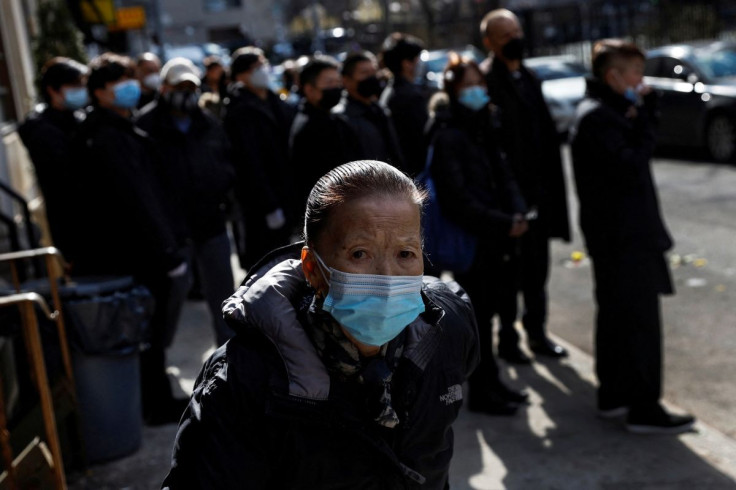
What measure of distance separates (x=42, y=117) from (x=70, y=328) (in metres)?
1.80

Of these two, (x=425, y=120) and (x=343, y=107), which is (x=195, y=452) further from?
(x=425, y=120)

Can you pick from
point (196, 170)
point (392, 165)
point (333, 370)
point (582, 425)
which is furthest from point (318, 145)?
point (333, 370)

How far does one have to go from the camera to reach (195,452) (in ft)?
6.54

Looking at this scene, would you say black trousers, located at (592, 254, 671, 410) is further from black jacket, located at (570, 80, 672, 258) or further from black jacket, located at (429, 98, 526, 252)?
black jacket, located at (429, 98, 526, 252)

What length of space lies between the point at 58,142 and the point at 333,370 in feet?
13.9

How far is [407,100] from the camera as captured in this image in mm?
6906

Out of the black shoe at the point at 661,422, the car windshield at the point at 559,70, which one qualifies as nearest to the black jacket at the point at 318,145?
the black shoe at the point at 661,422

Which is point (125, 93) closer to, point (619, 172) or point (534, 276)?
point (619, 172)

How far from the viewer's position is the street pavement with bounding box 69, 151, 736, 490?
4578 mm

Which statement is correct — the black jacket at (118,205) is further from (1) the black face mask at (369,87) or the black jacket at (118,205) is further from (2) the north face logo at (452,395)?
(2) the north face logo at (452,395)

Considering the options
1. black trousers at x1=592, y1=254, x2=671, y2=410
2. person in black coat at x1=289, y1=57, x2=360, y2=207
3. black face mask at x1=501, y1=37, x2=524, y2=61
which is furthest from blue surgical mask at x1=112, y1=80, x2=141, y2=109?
black trousers at x1=592, y1=254, x2=671, y2=410

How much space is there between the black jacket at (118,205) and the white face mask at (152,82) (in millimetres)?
3369

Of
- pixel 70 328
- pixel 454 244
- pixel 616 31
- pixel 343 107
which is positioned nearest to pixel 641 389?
pixel 454 244

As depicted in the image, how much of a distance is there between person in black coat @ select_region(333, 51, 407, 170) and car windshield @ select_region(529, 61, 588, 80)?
14085mm
